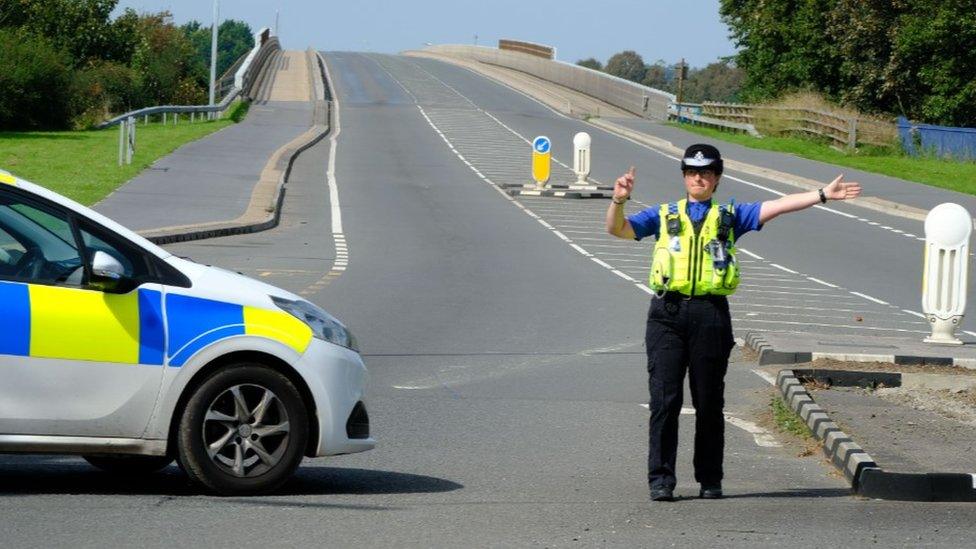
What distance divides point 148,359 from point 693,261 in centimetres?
256

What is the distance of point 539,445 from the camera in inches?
362

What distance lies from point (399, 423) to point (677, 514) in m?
2.97

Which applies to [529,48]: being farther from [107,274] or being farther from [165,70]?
[107,274]

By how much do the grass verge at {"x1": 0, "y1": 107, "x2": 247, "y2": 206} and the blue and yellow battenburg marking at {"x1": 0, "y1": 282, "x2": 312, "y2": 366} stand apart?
1934 centimetres

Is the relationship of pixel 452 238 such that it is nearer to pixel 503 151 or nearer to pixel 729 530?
pixel 729 530

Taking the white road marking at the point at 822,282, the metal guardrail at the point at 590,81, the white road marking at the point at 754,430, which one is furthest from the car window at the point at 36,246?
the metal guardrail at the point at 590,81

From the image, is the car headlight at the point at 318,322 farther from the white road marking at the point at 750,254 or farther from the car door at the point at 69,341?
the white road marking at the point at 750,254

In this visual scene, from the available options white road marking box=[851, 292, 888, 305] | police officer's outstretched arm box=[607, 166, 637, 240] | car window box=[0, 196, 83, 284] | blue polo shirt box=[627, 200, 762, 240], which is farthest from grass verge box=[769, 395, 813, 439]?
white road marking box=[851, 292, 888, 305]

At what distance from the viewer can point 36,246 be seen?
727cm

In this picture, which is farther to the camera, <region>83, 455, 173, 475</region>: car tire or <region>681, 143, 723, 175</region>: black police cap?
<region>83, 455, 173, 475</region>: car tire

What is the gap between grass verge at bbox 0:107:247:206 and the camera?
Answer: 2958 cm

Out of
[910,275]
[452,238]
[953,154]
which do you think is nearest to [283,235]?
[452,238]

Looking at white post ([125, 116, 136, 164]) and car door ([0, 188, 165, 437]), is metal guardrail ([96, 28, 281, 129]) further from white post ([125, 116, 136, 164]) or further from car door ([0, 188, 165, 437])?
car door ([0, 188, 165, 437])

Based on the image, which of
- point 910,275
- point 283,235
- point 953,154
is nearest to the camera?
point 910,275
